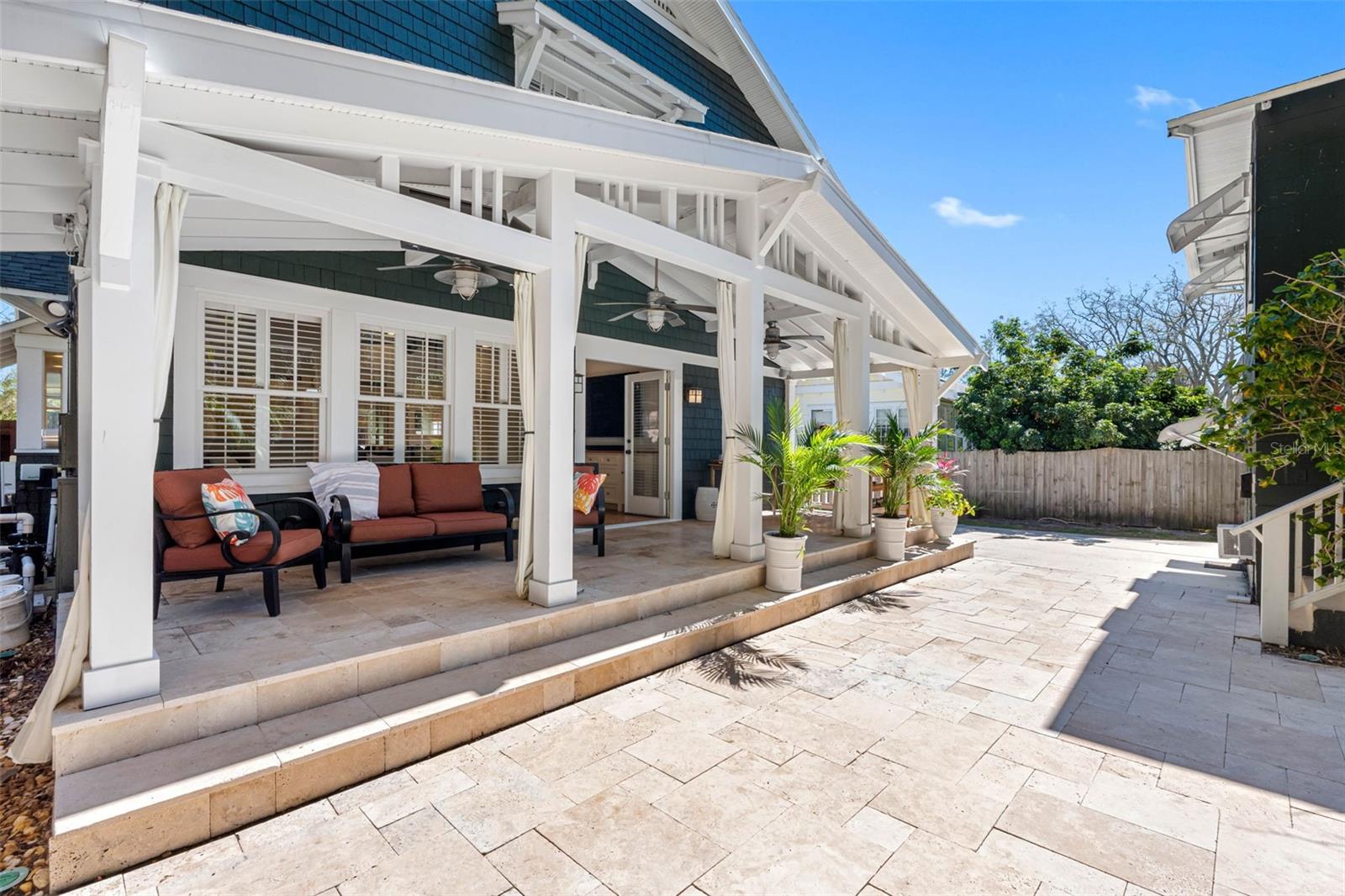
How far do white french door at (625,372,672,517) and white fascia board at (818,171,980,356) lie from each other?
128 inches

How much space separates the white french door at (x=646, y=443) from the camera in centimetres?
851

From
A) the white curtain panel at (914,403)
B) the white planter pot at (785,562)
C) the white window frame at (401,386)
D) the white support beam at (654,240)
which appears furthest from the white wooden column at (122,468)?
the white curtain panel at (914,403)

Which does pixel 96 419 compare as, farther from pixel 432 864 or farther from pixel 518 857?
pixel 518 857

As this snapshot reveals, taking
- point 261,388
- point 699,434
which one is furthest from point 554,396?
point 699,434

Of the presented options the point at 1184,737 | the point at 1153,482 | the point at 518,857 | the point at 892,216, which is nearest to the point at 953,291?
the point at 892,216

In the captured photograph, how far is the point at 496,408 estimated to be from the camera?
6531 millimetres

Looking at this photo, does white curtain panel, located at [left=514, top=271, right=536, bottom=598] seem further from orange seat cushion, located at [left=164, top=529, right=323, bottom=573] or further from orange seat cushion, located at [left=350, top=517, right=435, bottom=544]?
orange seat cushion, located at [left=164, top=529, right=323, bottom=573]

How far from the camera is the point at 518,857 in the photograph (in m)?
2.03

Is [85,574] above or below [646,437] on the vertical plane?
below

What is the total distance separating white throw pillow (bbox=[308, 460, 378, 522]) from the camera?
5000 mm

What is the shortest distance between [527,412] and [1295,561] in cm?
547

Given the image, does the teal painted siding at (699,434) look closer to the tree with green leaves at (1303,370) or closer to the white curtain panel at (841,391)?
the white curtain panel at (841,391)

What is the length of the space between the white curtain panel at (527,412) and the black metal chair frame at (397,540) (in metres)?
1.14

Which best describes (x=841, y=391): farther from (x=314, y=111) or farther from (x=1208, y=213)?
(x=314, y=111)
